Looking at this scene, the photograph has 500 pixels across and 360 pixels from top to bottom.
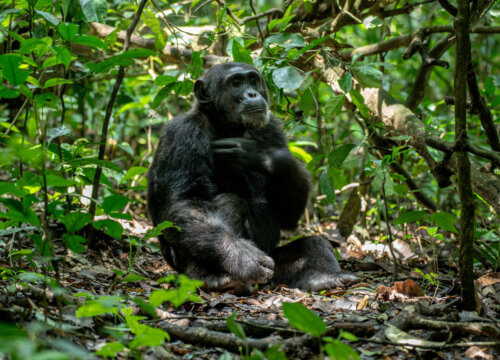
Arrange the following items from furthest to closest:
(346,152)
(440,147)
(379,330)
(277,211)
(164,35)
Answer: (164,35) → (277,211) → (346,152) → (440,147) → (379,330)

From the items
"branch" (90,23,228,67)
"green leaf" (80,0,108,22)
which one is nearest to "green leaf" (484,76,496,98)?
"branch" (90,23,228,67)

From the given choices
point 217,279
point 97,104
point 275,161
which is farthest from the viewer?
point 97,104

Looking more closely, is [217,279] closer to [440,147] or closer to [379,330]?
[379,330]

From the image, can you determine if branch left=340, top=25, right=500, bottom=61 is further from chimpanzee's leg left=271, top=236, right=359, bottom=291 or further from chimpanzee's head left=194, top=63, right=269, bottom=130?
chimpanzee's leg left=271, top=236, right=359, bottom=291

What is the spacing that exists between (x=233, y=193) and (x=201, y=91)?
1.40m

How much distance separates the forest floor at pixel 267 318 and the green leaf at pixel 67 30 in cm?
150

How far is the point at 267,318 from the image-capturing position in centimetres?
353

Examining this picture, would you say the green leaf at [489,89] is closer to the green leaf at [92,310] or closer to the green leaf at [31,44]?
the green leaf at [31,44]

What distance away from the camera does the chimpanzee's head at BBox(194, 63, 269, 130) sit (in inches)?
217

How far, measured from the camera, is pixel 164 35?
6.65 meters

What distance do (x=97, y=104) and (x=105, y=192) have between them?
3.24 meters

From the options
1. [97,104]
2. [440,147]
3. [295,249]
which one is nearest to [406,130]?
[440,147]

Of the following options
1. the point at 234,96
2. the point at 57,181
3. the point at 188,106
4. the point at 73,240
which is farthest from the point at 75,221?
the point at 188,106

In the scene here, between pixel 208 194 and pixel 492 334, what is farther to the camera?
pixel 208 194
